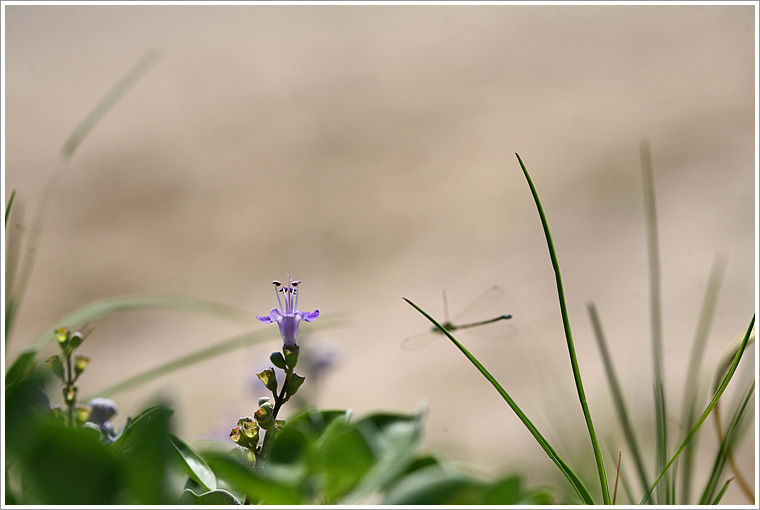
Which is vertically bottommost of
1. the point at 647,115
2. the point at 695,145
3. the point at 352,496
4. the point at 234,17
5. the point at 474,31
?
the point at 352,496

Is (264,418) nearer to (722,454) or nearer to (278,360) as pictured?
(278,360)

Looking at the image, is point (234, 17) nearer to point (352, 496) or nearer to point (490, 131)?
point (490, 131)

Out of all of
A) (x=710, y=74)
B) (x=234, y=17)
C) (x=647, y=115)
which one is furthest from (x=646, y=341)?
(x=234, y=17)

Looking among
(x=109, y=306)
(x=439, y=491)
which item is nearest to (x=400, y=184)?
(x=109, y=306)

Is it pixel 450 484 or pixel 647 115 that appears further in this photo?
pixel 647 115

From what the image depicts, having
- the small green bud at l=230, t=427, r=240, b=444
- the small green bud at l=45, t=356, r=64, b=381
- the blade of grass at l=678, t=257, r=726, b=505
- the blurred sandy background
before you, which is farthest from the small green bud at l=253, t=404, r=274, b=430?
the blurred sandy background

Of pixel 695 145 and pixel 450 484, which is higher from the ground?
pixel 695 145

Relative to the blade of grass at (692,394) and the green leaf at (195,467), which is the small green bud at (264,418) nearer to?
the green leaf at (195,467)
